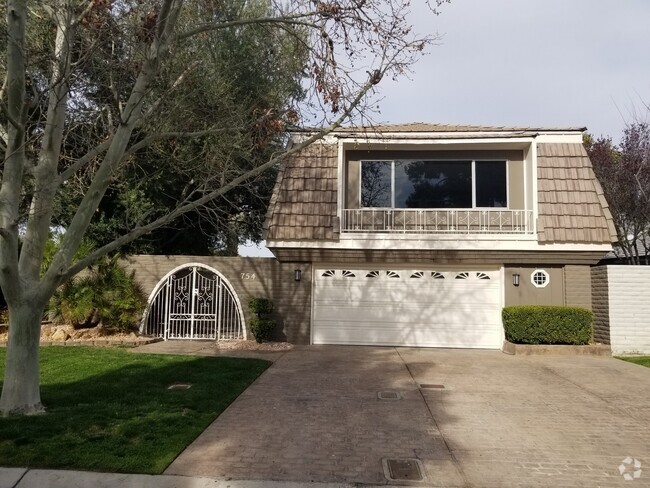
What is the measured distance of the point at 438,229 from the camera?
13.8m

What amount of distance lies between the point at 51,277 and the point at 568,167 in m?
12.0

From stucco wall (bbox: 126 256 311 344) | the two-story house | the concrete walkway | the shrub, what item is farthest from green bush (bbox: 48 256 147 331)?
the concrete walkway

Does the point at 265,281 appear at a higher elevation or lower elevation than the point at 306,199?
lower

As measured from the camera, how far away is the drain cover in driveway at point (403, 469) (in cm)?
482

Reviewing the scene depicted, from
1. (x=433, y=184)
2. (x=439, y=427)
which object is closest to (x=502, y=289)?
(x=433, y=184)

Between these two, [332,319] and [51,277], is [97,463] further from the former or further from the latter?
[332,319]

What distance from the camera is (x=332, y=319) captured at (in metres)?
13.8

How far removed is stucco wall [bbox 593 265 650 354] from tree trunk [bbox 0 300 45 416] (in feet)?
38.9

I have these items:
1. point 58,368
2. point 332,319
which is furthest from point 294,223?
point 58,368

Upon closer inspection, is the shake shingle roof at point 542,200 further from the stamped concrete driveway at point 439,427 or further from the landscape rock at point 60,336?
the landscape rock at point 60,336

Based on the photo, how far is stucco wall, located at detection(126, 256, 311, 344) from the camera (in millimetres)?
13727

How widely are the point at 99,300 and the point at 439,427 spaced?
973cm

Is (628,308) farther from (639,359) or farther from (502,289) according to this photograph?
(502,289)

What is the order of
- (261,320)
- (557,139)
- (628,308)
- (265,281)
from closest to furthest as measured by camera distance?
(628,308) → (261,320) → (557,139) → (265,281)
